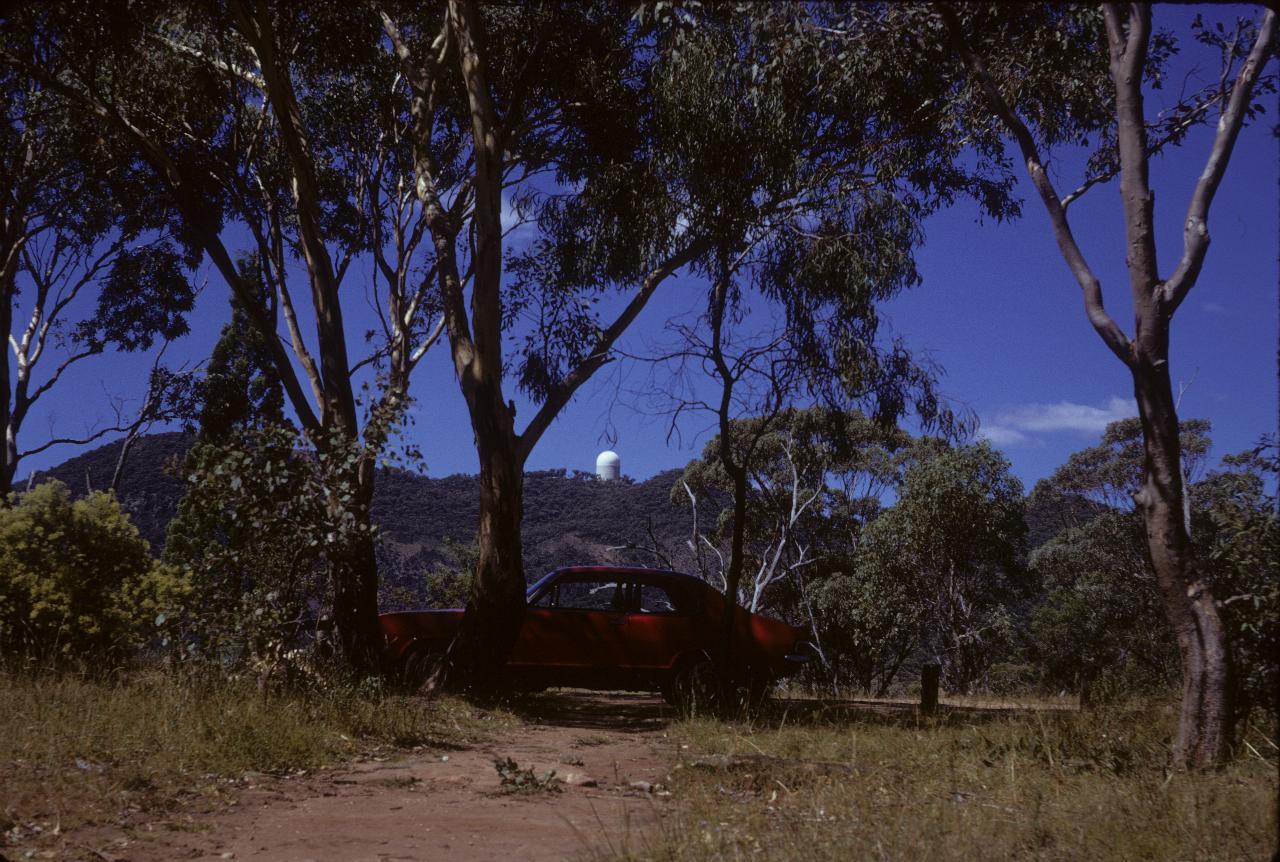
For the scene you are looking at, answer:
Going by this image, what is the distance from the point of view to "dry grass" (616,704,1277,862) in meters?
4.51

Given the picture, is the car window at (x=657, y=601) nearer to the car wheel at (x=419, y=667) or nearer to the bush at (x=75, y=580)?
the car wheel at (x=419, y=667)

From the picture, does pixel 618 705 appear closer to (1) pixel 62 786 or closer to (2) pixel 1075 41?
(1) pixel 62 786

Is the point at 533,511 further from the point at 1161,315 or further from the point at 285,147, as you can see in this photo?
the point at 1161,315

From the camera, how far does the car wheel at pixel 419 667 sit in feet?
37.9

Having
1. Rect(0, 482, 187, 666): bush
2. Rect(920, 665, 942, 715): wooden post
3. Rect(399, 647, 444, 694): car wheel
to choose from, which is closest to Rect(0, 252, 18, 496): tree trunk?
Rect(0, 482, 187, 666): bush

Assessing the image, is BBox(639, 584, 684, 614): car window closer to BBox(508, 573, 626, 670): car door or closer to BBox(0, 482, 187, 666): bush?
BBox(508, 573, 626, 670): car door

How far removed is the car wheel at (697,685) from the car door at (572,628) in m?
0.88

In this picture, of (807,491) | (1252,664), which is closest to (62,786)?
(1252,664)

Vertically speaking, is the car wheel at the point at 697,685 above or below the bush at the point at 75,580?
below

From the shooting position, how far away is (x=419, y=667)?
38.8 ft

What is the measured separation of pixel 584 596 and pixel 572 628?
53 cm

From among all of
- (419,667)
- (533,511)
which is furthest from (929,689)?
(533,511)

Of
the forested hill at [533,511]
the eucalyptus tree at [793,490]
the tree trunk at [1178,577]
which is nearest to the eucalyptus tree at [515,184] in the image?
the tree trunk at [1178,577]

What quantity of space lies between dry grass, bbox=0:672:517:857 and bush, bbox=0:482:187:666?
1491 millimetres
